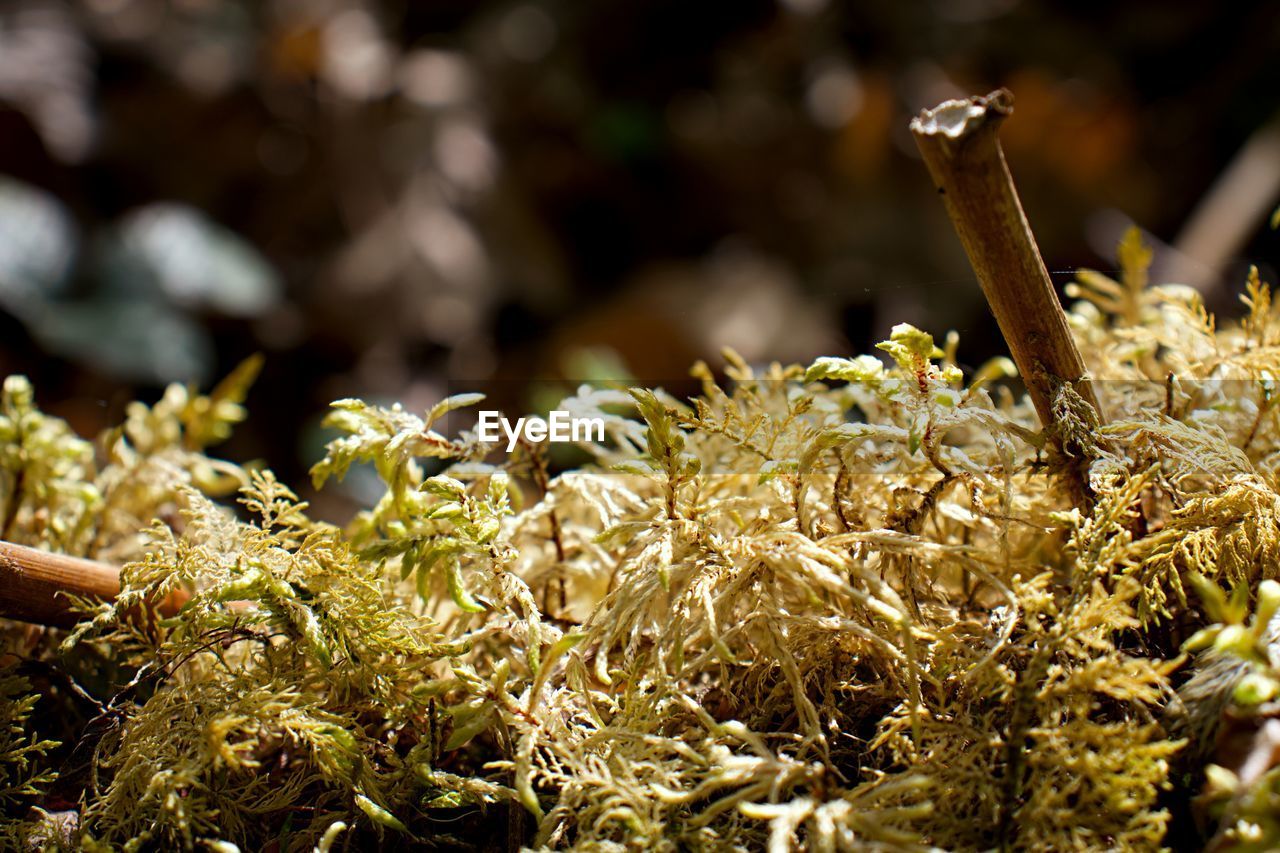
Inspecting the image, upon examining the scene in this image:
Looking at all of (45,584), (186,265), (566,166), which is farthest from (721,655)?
(566,166)

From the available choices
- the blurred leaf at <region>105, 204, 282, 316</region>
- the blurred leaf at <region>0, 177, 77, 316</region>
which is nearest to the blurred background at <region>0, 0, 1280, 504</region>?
the blurred leaf at <region>105, 204, 282, 316</region>

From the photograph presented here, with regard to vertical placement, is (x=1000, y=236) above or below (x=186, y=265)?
below

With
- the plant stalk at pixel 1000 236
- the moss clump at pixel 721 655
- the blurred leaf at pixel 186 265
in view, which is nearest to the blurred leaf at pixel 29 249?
the blurred leaf at pixel 186 265

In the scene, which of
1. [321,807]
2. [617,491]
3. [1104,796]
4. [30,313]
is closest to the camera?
[1104,796]

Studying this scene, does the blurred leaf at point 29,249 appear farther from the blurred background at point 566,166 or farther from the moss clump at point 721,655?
the moss clump at point 721,655

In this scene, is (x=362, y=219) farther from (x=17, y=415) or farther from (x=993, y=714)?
(x=993, y=714)

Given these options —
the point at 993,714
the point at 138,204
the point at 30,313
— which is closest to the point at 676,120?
the point at 138,204

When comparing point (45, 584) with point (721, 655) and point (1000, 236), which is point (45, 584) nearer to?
point (721, 655)
